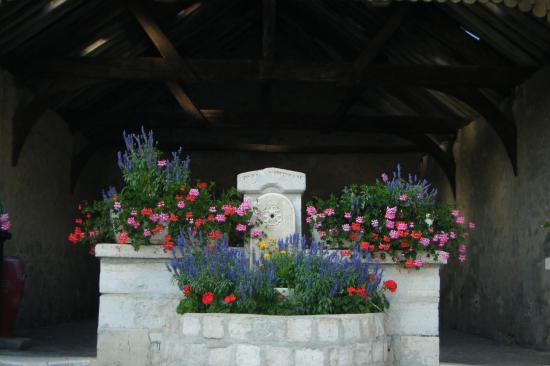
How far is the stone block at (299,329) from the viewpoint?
13.7ft

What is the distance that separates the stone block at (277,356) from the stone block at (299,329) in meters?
0.08

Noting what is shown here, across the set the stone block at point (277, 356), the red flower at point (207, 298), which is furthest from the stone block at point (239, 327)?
the red flower at point (207, 298)

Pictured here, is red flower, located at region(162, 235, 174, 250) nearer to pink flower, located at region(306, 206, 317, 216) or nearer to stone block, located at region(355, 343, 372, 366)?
pink flower, located at region(306, 206, 317, 216)

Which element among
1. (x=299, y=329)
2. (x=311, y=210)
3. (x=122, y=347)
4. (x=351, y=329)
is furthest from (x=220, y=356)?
(x=311, y=210)

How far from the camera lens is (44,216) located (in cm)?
936

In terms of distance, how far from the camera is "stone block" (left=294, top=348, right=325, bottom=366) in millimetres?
4156

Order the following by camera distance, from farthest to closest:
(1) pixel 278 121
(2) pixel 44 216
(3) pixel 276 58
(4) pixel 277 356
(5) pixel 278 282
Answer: (1) pixel 278 121 → (3) pixel 276 58 → (2) pixel 44 216 → (5) pixel 278 282 → (4) pixel 277 356

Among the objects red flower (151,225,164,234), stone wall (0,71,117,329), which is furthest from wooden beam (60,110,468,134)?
red flower (151,225,164,234)

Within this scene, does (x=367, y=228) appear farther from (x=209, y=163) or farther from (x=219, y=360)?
(x=209, y=163)

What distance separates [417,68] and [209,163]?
599 cm

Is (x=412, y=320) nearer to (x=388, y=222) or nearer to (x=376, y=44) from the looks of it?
(x=388, y=222)

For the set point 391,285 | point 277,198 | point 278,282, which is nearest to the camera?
point 278,282

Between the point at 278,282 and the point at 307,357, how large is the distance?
69cm

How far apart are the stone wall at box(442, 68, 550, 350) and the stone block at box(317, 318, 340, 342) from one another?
145 inches
